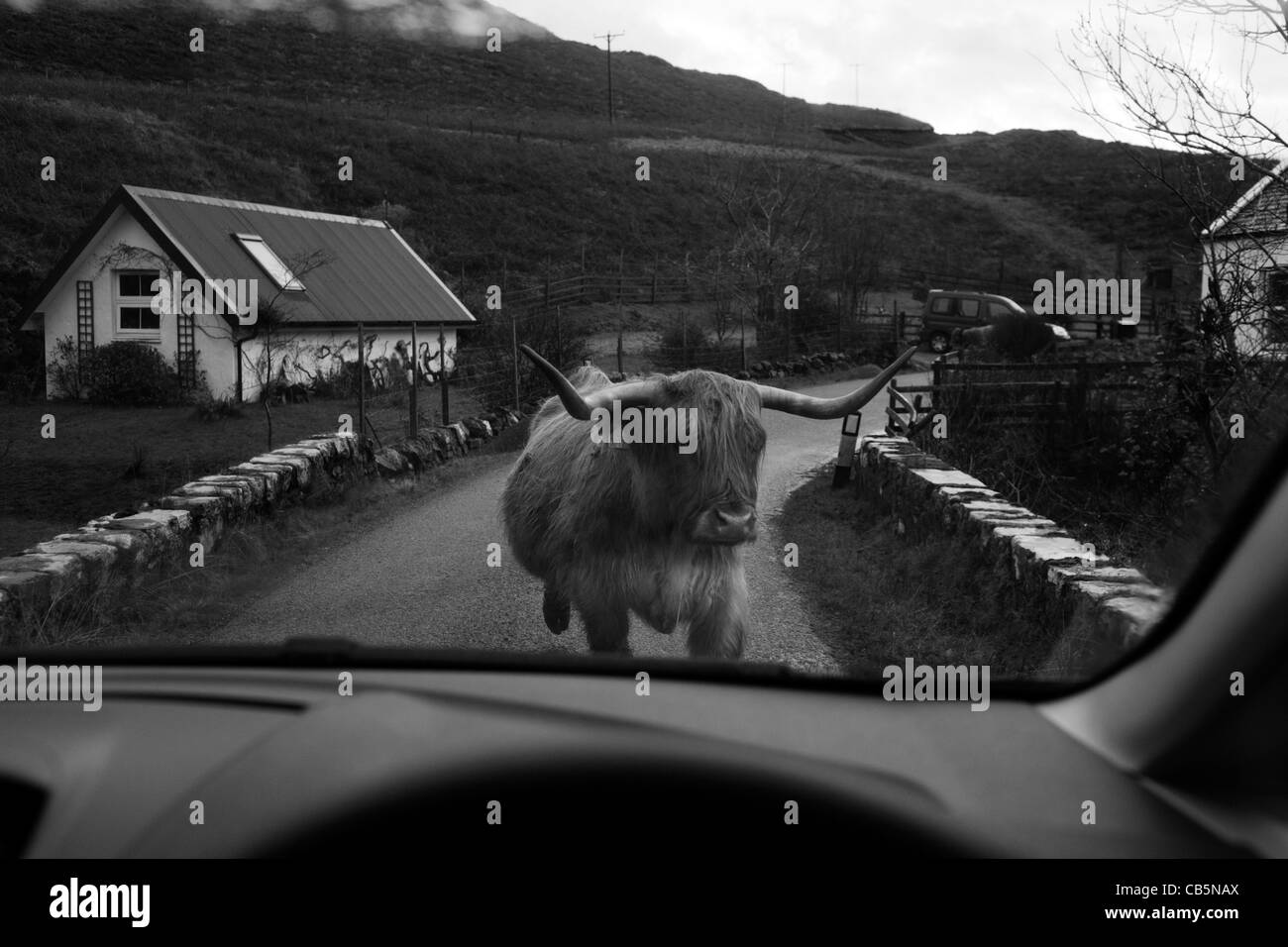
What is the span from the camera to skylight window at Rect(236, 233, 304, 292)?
21891 millimetres

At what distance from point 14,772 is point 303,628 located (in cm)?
418

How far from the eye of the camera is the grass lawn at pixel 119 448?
11.8 metres

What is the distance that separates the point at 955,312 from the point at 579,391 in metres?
28.0

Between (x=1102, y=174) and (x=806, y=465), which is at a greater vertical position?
(x=1102, y=174)

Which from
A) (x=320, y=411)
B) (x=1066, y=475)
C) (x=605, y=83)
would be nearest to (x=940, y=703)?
(x=1066, y=475)

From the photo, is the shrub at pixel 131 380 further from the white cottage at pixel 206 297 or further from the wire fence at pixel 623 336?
the wire fence at pixel 623 336

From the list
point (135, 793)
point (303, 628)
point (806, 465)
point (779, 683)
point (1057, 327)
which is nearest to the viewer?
point (135, 793)

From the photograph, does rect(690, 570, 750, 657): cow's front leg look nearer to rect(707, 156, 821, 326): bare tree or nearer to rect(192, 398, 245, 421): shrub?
rect(192, 398, 245, 421): shrub

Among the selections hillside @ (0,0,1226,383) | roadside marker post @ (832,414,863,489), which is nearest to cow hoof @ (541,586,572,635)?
roadside marker post @ (832,414,863,489)

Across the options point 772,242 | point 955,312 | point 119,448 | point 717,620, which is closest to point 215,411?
point 119,448
